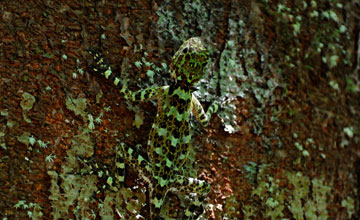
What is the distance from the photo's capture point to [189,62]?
13.2 feet

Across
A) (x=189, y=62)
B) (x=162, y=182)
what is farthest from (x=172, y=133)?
(x=189, y=62)

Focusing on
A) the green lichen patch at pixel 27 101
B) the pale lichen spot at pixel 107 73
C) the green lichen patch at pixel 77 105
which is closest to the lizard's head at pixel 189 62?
the pale lichen spot at pixel 107 73

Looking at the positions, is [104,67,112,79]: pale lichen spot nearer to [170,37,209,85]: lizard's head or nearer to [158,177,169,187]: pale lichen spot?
[170,37,209,85]: lizard's head

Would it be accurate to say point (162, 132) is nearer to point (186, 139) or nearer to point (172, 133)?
point (172, 133)

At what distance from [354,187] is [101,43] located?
3267 millimetres

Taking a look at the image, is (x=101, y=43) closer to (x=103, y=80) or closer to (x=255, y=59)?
(x=103, y=80)

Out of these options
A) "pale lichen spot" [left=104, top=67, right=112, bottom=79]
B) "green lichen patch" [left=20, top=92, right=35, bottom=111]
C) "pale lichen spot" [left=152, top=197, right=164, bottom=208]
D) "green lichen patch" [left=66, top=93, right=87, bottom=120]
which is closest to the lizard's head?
"pale lichen spot" [left=104, top=67, right=112, bottom=79]

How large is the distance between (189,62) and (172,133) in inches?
27.7

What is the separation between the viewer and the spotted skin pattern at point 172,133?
3.60m

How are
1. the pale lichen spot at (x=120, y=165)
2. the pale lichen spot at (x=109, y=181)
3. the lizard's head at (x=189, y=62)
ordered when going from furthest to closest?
the lizard's head at (x=189, y=62) → the pale lichen spot at (x=120, y=165) → the pale lichen spot at (x=109, y=181)

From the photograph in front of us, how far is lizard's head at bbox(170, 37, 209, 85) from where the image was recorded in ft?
12.9

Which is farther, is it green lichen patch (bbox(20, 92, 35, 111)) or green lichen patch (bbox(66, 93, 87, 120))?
green lichen patch (bbox(66, 93, 87, 120))

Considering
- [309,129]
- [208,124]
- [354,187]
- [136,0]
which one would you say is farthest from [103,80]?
[354,187]

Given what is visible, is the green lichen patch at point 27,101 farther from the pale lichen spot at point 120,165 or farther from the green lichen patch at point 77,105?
the pale lichen spot at point 120,165
